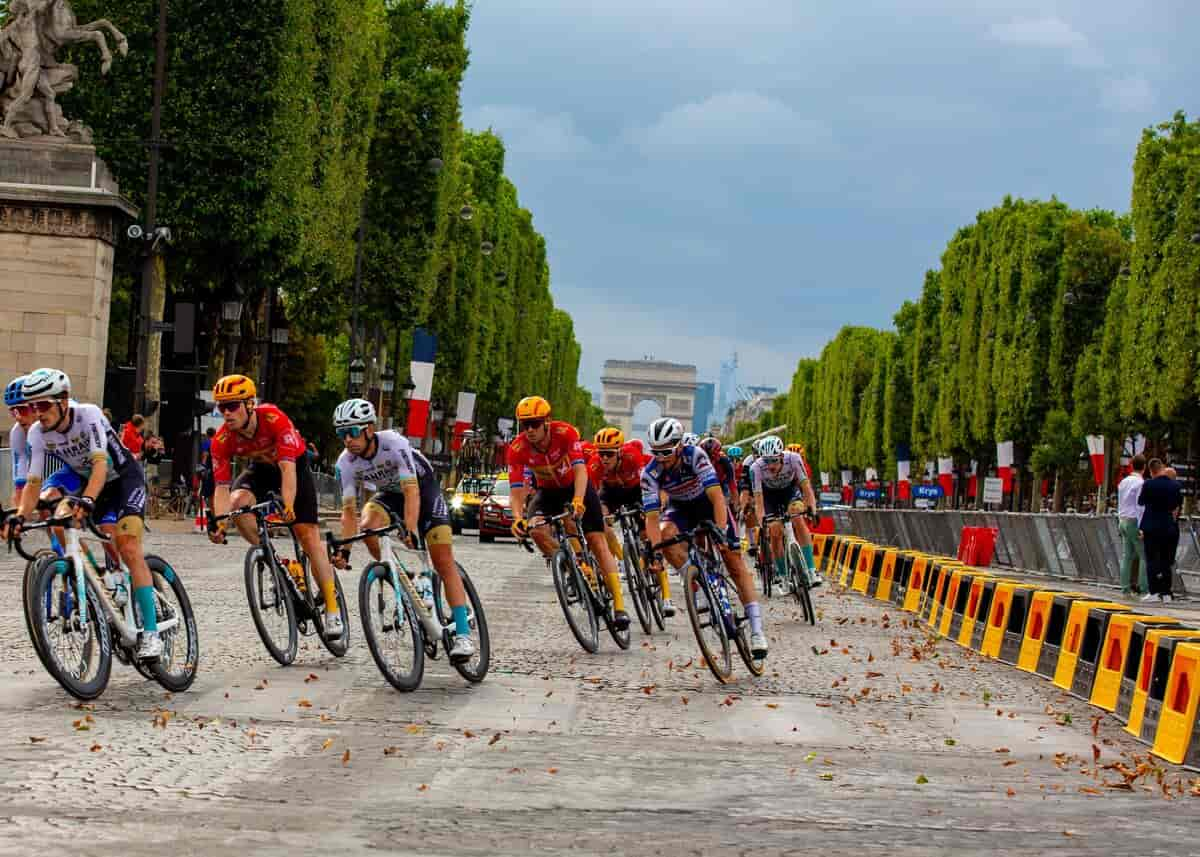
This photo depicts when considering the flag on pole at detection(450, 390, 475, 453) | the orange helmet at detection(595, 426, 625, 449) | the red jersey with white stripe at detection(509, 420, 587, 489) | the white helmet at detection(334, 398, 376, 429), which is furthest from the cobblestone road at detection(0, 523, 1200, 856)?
the flag on pole at detection(450, 390, 475, 453)

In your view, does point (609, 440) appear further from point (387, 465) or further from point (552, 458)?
point (387, 465)

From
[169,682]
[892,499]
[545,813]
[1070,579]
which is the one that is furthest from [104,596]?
[892,499]

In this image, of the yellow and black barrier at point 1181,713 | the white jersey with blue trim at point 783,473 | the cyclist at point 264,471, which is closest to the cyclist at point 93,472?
the cyclist at point 264,471

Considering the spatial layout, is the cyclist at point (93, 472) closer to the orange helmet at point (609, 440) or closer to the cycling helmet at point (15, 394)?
the cycling helmet at point (15, 394)

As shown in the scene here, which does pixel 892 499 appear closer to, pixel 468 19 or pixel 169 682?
pixel 468 19

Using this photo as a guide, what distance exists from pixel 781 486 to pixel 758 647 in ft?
25.4

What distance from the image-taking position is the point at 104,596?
1079cm

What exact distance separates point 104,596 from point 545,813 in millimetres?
3884

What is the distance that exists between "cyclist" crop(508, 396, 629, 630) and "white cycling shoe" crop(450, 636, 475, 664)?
1.94 m

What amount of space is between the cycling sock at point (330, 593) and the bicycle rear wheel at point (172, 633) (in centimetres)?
122

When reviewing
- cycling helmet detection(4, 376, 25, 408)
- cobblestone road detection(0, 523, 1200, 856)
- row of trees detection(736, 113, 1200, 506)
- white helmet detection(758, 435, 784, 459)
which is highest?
row of trees detection(736, 113, 1200, 506)

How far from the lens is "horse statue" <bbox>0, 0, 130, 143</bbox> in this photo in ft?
112

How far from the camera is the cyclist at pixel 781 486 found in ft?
68.1

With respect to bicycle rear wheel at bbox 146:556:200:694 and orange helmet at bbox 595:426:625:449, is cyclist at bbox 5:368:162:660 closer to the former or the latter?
bicycle rear wheel at bbox 146:556:200:694
